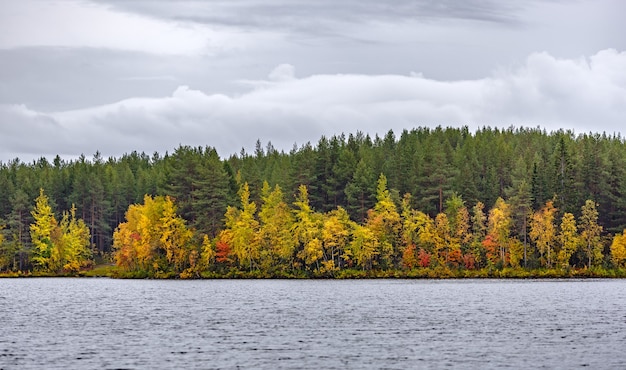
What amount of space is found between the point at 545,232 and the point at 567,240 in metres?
3.58

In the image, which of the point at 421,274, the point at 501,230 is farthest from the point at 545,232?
the point at 421,274

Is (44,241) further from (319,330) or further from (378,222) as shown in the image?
→ (319,330)

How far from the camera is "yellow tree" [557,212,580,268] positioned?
133 m

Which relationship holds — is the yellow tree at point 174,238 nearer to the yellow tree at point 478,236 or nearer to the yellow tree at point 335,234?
the yellow tree at point 335,234

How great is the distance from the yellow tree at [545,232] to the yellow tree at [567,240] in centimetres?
153

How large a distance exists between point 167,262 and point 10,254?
43.3m

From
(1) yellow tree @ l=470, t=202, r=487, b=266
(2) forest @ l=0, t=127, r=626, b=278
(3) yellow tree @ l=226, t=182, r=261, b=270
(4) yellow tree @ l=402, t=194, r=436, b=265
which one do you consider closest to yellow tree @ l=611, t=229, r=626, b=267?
(2) forest @ l=0, t=127, r=626, b=278

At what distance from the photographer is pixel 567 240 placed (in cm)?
13388

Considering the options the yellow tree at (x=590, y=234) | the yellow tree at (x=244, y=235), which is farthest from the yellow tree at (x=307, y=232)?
the yellow tree at (x=590, y=234)

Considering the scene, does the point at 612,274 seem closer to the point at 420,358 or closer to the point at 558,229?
the point at 558,229

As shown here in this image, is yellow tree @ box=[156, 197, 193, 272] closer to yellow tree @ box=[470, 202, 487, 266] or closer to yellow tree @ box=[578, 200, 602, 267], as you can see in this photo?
yellow tree @ box=[470, 202, 487, 266]

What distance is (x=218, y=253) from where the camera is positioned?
138250mm

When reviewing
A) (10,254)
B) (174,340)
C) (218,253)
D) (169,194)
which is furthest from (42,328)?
(10,254)

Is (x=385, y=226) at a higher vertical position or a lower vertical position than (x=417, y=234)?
higher
